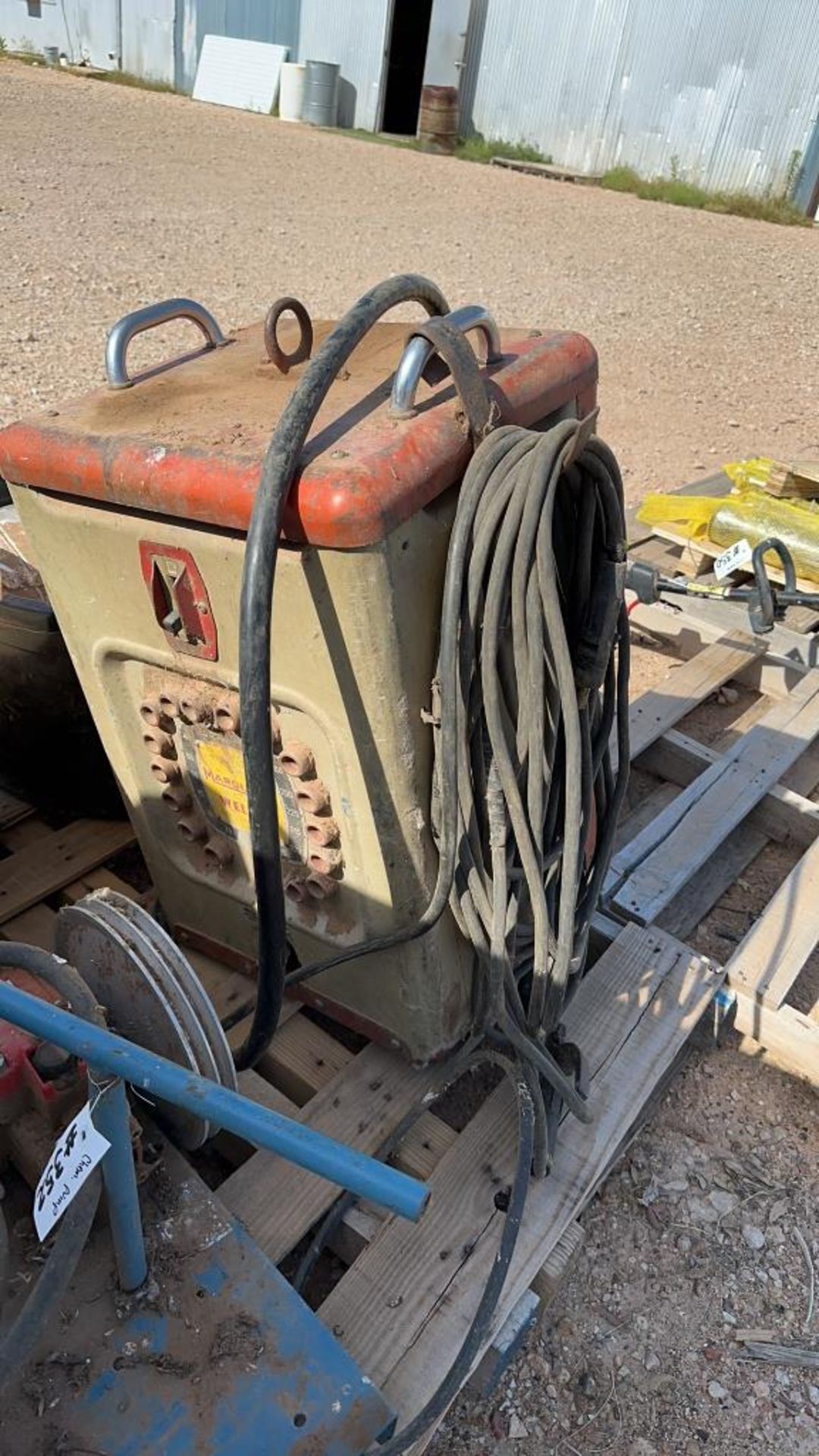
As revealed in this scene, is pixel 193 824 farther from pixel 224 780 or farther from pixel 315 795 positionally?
pixel 315 795

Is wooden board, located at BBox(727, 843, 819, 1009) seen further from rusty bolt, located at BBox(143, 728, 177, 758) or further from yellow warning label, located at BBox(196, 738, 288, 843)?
rusty bolt, located at BBox(143, 728, 177, 758)

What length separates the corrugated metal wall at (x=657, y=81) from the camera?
1053 centimetres

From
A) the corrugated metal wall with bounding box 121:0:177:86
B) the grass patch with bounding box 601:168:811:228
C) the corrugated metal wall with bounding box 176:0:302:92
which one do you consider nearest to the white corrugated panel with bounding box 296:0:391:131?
the corrugated metal wall with bounding box 176:0:302:92

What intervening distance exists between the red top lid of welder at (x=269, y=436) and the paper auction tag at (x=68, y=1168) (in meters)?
0.73

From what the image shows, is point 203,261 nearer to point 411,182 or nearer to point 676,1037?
point 411,182

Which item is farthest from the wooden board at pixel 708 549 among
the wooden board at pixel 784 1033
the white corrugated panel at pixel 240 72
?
the white corrugated panel at pixel 240 72

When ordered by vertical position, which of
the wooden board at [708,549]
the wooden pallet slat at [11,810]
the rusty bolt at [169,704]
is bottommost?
the wooden pallet slat at [11,810]

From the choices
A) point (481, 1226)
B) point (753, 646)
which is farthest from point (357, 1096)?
point (753, 646)

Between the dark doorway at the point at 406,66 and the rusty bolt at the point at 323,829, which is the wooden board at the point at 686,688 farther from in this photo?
the dark doorway at the point at 406,66

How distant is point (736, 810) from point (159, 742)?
150cm

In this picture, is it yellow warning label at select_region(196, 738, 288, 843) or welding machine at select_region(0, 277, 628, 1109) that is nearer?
welding machine at select_region(0, 277, 628, 1109)

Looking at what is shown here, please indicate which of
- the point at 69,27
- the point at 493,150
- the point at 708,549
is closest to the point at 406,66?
the point at 493,150

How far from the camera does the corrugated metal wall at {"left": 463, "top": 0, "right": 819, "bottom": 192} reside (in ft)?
34.6

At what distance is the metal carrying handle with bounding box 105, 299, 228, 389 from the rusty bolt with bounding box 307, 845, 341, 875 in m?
0.80
